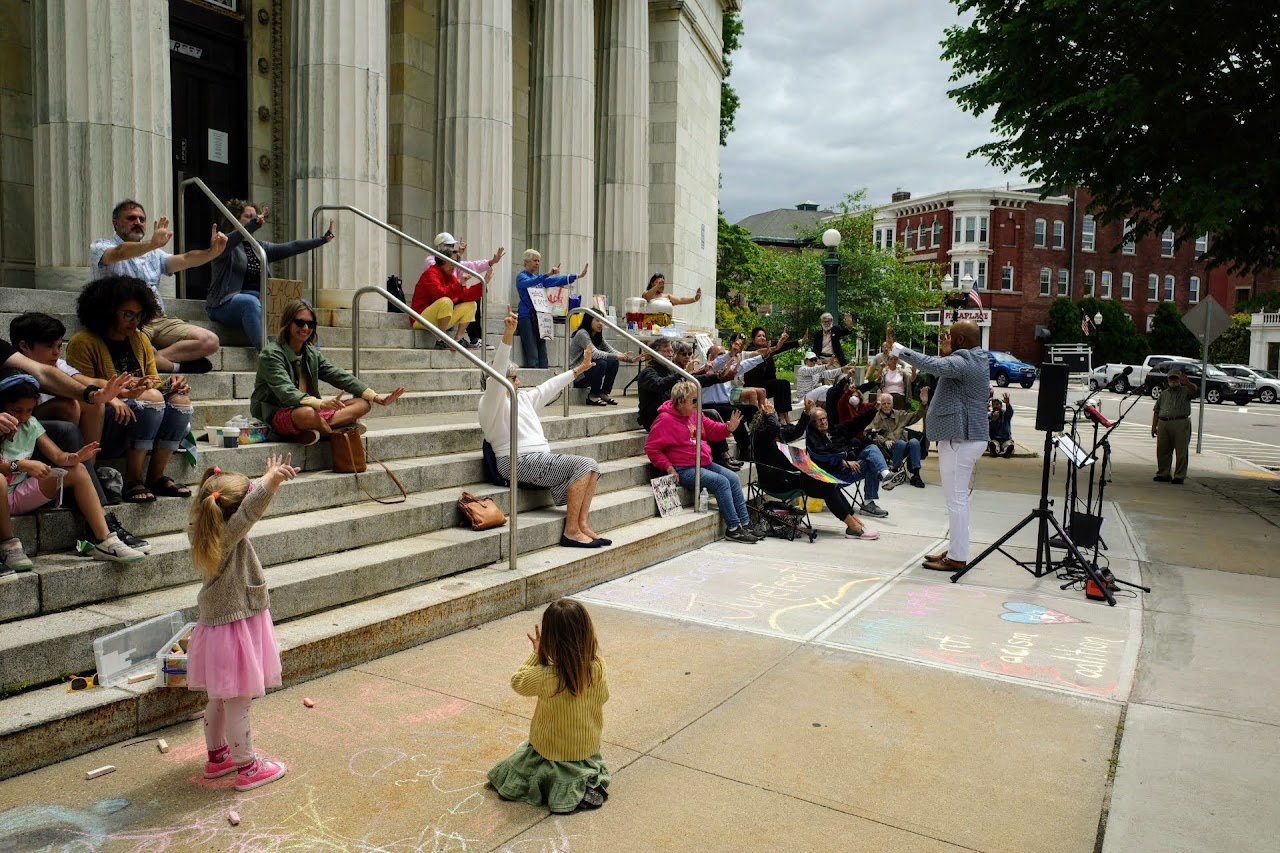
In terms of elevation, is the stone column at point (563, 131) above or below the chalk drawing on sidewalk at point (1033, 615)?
above

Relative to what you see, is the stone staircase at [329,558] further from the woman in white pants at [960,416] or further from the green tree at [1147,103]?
the green tree at [1147,103]

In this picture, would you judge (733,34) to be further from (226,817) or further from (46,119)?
(226,817)

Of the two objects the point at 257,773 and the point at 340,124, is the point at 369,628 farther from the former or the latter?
the point at 340,124

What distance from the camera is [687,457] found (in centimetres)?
941

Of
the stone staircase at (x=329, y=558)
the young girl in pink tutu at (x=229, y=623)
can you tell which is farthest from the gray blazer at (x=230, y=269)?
the young girl in pink tutu at (x=229, y=623)

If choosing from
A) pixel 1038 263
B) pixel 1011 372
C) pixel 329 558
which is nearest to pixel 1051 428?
pixel 329 558

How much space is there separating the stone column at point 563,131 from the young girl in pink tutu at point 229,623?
38.3ft

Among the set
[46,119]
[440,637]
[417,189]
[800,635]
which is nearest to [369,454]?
[440,637]

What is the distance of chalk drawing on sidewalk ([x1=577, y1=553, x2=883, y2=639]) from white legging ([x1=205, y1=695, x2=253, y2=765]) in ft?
10.7

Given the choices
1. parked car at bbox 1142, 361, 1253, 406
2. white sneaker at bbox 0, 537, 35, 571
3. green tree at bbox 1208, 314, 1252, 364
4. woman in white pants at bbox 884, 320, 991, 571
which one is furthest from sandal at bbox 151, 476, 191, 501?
green tree at bbox 1208, 314, 1252, 364

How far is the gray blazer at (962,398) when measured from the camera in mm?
7742

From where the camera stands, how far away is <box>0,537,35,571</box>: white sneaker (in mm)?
4391

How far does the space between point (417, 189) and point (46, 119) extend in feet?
23.0

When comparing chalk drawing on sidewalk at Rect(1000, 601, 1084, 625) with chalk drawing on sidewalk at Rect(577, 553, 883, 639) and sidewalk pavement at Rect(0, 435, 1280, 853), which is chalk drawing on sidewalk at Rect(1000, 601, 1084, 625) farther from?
chalk drawing on sidewalk at Rect(577, 553, 883, 639)
